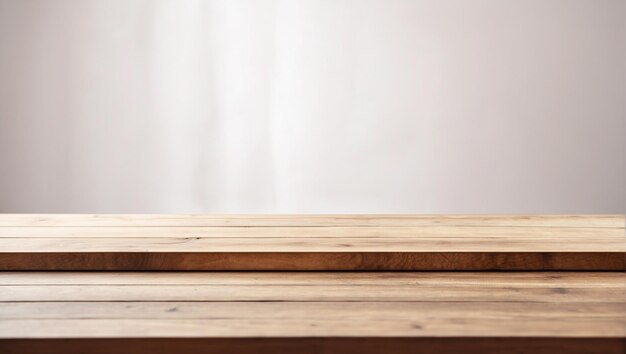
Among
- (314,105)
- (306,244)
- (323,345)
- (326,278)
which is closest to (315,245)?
A: (306,244)

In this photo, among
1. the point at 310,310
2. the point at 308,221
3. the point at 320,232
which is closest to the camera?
the point at 310,310

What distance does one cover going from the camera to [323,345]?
2.81 feet

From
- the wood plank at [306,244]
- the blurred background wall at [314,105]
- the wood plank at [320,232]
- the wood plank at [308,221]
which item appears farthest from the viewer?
the blurred background wall at [314,105]

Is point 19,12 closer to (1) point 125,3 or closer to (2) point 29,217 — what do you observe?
(1) point 125,3

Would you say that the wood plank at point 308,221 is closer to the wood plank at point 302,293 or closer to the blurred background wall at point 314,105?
the wood plank at point 302,293

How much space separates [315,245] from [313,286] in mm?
191

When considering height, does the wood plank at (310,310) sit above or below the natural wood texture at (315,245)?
below

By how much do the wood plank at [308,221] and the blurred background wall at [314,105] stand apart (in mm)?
1669

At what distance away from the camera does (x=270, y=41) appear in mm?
3301

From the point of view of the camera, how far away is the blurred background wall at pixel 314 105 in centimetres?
327

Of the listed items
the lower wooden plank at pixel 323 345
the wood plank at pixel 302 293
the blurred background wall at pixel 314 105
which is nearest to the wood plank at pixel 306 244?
the wood plank at pixel 302 293

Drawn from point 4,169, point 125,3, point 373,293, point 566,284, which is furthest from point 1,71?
point 566,284

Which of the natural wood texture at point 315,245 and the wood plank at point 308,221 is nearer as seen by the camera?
the natural wood texture at point 315,245

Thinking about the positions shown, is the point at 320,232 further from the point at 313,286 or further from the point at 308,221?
the point at 313,286
